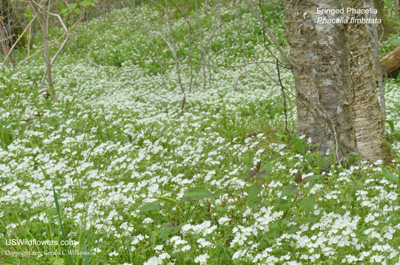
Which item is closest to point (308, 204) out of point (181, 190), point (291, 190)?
point (291, 190)

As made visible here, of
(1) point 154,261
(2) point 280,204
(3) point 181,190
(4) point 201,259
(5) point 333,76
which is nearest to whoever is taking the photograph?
(4) point 201,259

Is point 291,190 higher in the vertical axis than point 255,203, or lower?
higher

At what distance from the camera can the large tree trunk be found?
397cm

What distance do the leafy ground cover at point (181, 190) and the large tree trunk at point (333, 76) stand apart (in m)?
0.25

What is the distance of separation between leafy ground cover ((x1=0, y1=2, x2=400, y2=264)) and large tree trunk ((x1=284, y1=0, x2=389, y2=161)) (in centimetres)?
25

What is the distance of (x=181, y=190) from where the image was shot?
3.61 meters

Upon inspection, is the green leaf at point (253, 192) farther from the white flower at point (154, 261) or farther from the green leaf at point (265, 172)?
the white flower at point (154, 261)

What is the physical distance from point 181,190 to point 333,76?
198 centimetres

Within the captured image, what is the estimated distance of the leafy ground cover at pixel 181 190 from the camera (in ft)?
8.56

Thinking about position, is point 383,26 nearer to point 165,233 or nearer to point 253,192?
point 253,192

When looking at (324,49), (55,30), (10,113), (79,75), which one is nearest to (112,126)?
(10,113)

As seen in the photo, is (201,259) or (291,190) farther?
(291,190)

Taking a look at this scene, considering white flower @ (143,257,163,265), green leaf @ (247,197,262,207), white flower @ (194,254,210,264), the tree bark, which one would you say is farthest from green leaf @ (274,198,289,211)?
the tree bark

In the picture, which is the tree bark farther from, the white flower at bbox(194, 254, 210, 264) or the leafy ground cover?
the white flower at bbox(194, 254, 210, 264)
